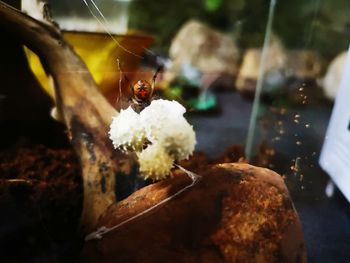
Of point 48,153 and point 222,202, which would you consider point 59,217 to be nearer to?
point 48,153

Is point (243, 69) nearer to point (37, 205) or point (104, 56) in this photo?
point (104, 56)

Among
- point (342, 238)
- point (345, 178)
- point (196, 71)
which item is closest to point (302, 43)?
point (196, 71)

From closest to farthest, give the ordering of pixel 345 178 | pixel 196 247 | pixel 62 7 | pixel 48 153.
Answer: pixel 196 247, pixel 62 7, pixel 48 153, pixel 345 178

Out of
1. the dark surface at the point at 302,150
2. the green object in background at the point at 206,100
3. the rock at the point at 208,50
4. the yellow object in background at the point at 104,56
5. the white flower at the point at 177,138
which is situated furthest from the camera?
the rock at the point at 208,50

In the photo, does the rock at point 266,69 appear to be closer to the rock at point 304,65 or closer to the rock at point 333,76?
the rock at point 304,65

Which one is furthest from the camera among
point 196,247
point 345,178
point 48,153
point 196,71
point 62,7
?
point 196,71

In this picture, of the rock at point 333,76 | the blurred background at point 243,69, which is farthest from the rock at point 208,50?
the rock at point 333,76

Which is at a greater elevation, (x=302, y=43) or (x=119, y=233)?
(x=302, y=43)
